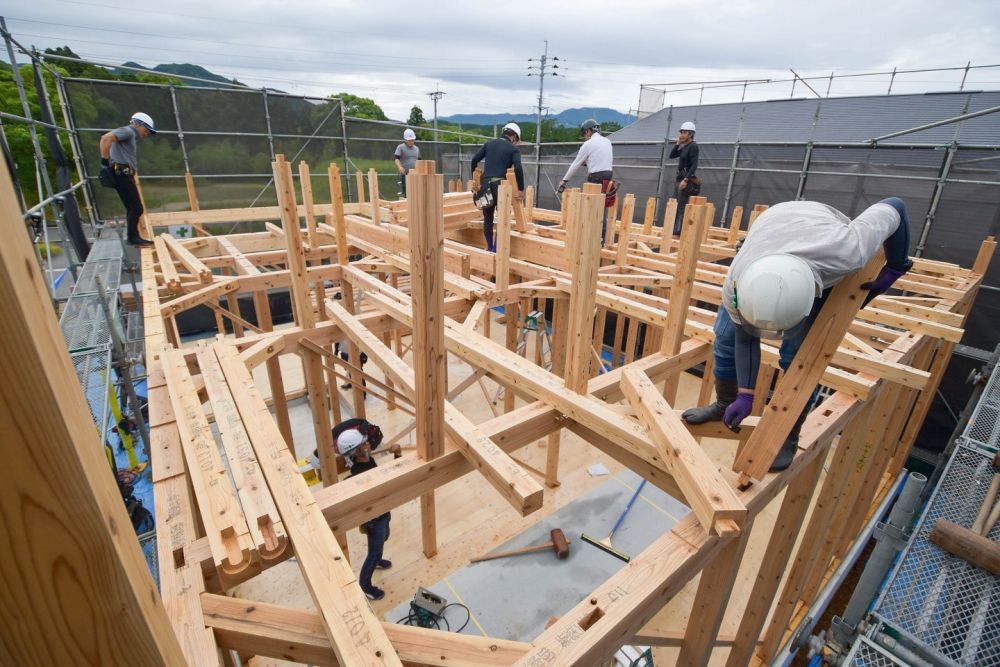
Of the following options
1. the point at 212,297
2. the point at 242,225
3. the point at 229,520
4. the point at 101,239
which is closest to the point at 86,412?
the point at 229,520

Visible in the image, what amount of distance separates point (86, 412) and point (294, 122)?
16.3 metres

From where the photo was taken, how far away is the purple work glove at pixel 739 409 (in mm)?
2715

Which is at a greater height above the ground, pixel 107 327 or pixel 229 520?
pixel 229 520

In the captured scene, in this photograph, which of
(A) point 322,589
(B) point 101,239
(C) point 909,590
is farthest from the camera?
(B) point 101,239

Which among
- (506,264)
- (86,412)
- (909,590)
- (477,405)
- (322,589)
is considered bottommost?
(477,405)

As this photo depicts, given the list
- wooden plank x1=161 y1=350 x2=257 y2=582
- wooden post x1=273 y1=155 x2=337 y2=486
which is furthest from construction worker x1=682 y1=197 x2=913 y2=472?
wooden post x1=273 y1=155 x2=337 y2=486

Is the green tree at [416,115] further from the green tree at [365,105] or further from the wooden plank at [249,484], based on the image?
the wooden plank at [249,484]

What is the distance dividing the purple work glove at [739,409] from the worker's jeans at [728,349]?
0.28 metres

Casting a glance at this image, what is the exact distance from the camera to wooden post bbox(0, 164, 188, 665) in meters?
0.63

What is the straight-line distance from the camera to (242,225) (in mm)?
15117

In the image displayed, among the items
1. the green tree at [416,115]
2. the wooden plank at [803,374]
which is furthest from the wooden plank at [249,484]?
the green tree at [416,115]

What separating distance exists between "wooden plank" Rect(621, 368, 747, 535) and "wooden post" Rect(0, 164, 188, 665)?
2.25 m

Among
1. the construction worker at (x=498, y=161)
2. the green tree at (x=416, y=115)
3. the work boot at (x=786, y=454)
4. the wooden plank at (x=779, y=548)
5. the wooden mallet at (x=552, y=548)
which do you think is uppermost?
the green tree at (x=416, y=115)

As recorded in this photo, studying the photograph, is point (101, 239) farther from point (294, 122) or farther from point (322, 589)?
A: point (322, 589)
